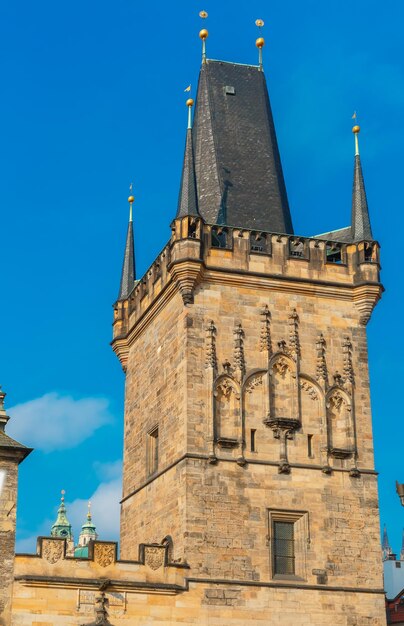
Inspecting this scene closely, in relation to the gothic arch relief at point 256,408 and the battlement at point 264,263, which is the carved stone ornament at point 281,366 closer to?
the gothic arch relief at point 256,408

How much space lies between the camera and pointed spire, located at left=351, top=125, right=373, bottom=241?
30.3 m

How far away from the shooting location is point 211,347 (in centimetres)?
2786

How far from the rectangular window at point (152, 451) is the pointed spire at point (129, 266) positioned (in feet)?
15.5

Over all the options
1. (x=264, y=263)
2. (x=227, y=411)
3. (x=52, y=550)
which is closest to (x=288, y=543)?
(x=227, y=411)

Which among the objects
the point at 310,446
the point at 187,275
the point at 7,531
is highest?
the point at 187,275

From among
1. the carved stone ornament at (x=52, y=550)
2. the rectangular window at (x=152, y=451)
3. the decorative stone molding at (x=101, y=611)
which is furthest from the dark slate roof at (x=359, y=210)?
the decorative stone molding at (x=101, y=611)

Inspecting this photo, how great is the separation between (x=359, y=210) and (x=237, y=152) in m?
3.65

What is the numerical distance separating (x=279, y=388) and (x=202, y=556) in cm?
444

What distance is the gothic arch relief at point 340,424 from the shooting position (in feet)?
91.8

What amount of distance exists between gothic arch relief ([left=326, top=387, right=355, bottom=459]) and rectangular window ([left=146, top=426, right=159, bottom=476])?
13.9ft

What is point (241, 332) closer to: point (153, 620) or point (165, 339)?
point (165, 339)

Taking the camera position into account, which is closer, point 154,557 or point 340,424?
point 154,557

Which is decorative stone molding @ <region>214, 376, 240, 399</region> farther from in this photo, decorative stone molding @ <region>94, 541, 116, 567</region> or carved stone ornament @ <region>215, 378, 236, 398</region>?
decorative stone molding @ <region>94, 541, 116, 567</region>

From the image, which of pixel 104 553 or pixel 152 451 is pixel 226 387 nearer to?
pixel 152 451
